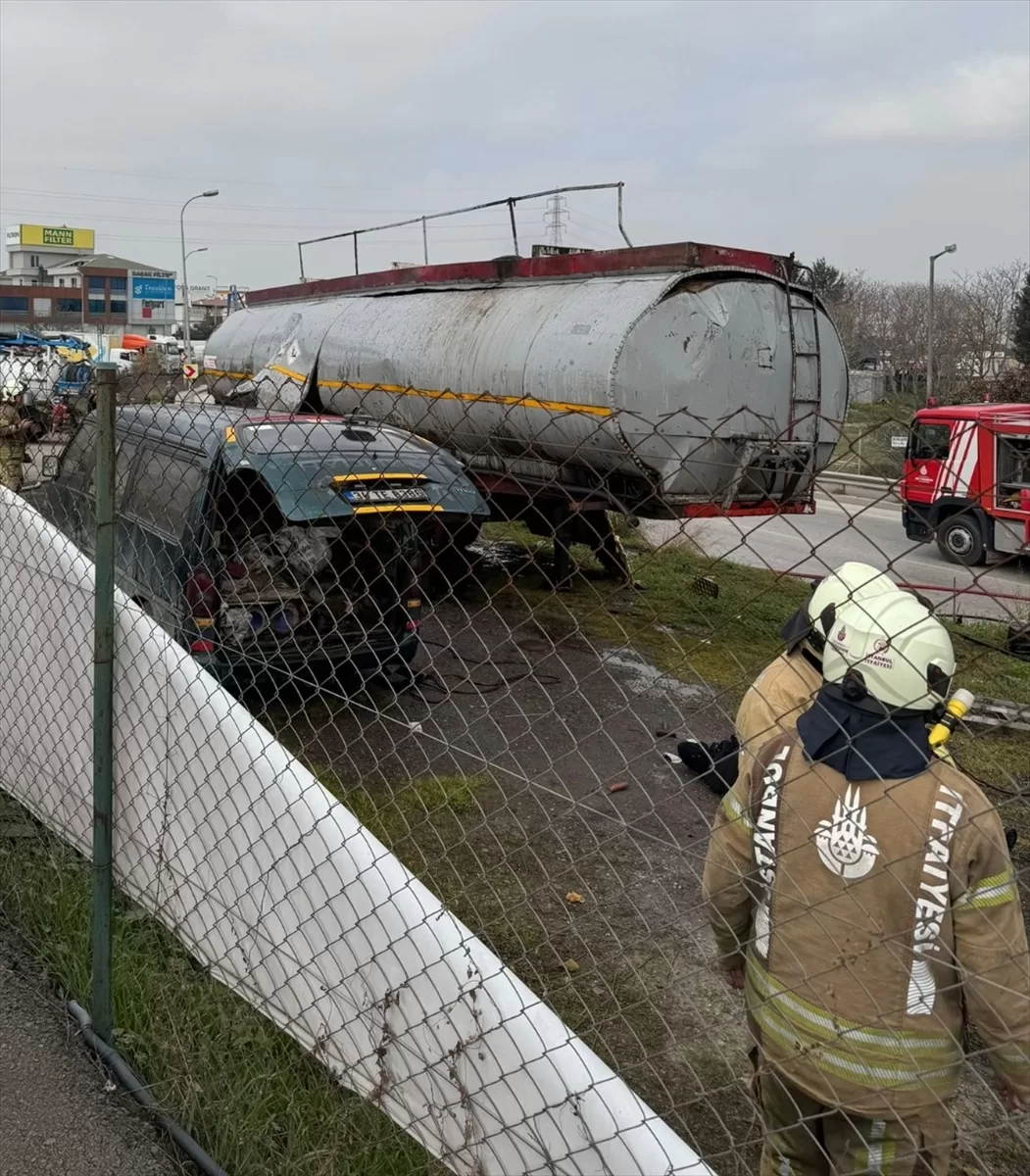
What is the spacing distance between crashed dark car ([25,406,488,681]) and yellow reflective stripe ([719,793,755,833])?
288 centimetres

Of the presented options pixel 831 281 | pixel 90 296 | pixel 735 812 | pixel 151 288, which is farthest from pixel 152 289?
pixel 735 812

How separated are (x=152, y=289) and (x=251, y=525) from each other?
279ft

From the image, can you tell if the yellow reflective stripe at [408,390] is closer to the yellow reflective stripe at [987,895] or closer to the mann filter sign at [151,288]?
the yellow reflective stripe at [987,895]

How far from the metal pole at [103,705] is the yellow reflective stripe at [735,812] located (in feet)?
5.44

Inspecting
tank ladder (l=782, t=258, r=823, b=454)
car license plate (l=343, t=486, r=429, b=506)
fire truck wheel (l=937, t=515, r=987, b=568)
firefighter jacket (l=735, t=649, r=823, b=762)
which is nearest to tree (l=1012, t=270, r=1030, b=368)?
fire truck wheel (l=937, t=515, r=987, b=568)

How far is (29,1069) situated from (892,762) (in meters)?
2.35

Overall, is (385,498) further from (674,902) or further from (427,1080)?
(427,1080)

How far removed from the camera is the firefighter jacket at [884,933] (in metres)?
1.92

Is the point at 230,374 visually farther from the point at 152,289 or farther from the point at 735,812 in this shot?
the point at 152,289

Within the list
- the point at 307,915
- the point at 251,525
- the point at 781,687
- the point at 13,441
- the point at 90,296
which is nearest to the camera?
the point at 307,915

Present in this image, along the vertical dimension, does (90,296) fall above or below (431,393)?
above

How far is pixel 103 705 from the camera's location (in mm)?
2850

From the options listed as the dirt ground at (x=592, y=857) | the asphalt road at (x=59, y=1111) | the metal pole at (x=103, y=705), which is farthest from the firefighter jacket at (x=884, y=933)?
the metal pole at (x=103, y=705)

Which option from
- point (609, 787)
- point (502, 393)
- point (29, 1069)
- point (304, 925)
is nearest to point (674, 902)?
point (609, 787)
